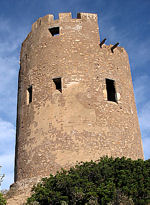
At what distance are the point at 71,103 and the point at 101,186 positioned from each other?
3.62m

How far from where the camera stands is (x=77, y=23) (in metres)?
12.3

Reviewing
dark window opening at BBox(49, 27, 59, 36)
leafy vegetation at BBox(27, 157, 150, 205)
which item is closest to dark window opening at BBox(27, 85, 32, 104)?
dark window opening at BBox(49, 27, 59, 36)

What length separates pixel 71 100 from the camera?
10.8 meters

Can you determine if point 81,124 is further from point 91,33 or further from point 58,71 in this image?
point 91,33

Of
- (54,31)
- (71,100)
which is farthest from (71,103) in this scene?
(54,31)

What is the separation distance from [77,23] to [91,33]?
70 cm

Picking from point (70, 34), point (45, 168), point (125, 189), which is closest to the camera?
point (125, 189)

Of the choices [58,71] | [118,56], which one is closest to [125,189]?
[58,71]

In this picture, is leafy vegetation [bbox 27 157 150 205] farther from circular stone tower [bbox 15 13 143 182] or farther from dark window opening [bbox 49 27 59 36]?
dark window opening [bbox 49 27 59 36]

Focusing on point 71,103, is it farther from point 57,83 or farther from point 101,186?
point 101,186

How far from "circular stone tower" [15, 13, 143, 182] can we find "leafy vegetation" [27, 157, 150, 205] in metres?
1.28

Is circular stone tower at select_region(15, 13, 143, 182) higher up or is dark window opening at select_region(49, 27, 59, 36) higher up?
dark window opening at select_region(49, 27, 59, 36)

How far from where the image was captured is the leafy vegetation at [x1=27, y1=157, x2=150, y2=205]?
25.6 feet

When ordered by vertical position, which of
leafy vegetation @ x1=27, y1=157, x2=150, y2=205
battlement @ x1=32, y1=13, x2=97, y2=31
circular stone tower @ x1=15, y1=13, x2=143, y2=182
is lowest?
leafy vegetation @ x1=27, y1=157, x2=150, y2=205
